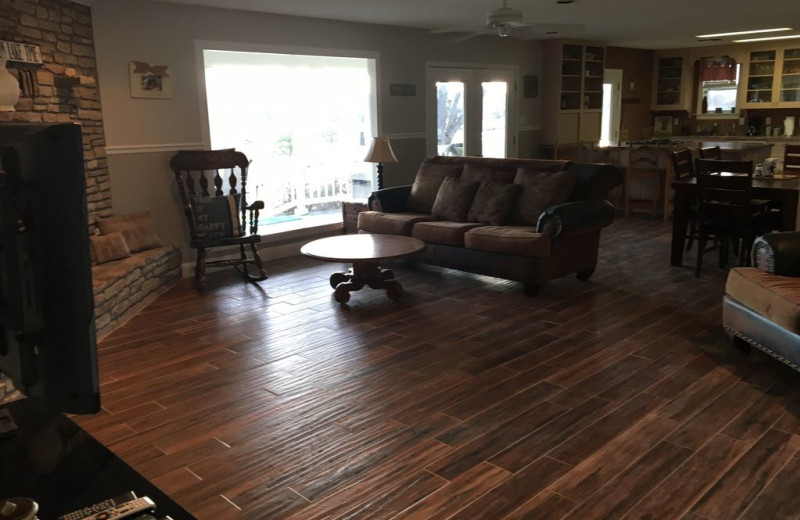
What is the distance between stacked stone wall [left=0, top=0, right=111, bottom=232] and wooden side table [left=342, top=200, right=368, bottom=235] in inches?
101

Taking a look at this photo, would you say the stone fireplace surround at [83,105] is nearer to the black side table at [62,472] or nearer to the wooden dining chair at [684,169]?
the black side table at [62,472]

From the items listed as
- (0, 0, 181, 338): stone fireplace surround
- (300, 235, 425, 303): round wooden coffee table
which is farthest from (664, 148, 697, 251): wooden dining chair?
(0, 0, 181, 338): stone fireplace surround

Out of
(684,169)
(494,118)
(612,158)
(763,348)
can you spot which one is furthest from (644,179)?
(763,348)

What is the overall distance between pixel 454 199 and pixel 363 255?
1405 millimetres

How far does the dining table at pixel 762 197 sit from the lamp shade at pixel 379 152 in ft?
9.20

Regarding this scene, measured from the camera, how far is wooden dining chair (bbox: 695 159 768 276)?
502 cm

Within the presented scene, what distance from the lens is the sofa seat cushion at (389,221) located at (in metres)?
5.73

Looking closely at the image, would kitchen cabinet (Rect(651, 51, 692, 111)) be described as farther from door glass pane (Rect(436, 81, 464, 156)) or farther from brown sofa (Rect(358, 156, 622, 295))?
brown sofa (Rect(358, 156, 622, 295))

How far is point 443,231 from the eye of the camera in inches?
212

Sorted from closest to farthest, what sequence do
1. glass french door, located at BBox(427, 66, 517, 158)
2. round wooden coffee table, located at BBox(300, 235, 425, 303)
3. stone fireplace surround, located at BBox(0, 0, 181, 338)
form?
stone fireplace surround, located at BBox(0, 0, 181, 338) → round wooden coffee table, located at BBox(300, 235, 425, 303) → glass french door, located at BBox(427, 66, 517, 158)

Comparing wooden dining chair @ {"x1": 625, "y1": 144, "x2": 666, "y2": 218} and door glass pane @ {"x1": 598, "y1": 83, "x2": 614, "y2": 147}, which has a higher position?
door glass pane @ {"x1": 598, "y1": 83, "x2": 614, "y2": 147}

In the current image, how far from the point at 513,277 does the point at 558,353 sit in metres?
1.26

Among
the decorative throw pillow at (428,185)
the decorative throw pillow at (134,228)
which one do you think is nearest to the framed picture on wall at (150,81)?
the decorative throw pillow at (134,228)

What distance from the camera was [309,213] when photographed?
25.7 ft
